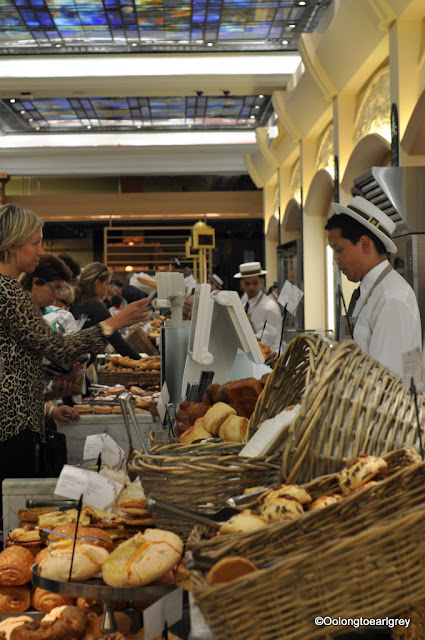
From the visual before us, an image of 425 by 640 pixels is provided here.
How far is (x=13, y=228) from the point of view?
8.96 feet

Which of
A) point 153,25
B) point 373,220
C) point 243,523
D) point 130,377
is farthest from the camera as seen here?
point 153,25

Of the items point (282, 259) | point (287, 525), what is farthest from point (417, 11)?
point (282, 259)

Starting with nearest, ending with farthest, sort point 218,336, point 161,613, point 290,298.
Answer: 1. point 161,613
2. point 218,336
3. point 290,298

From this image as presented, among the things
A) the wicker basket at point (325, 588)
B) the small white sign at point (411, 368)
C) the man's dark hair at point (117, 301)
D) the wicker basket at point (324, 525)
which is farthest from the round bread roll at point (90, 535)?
the man's dark hair at point (117, 301)

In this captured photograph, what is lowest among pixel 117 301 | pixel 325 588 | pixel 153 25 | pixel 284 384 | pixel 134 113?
pixel 325 588

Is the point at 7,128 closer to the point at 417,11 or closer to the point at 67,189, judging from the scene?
the point at 67,189

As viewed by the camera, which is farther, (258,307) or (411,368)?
(258,307)

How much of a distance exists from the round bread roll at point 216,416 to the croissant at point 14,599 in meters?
0.59

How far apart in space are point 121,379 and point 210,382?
306 cm

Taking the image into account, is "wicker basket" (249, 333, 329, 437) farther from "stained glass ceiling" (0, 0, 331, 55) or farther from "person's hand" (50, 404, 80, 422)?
"stained glass ceiling" (0, 0, 331, 55)

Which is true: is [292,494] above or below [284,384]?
below

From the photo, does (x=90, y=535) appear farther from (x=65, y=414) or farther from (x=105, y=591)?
(x=65, y=414)

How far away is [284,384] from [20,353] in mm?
1256

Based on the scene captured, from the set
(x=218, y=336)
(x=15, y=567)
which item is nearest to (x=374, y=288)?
(x=218, y=336)
